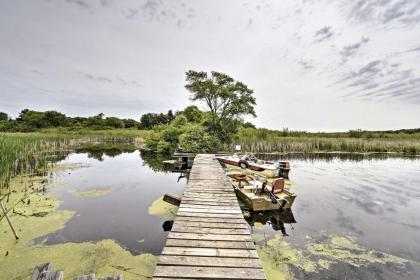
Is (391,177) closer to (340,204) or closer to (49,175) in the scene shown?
(340,204)

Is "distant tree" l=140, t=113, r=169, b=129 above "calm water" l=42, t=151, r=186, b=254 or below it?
above

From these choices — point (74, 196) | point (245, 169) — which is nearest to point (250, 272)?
point (74, 196)

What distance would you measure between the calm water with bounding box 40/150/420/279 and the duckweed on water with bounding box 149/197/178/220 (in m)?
0.25

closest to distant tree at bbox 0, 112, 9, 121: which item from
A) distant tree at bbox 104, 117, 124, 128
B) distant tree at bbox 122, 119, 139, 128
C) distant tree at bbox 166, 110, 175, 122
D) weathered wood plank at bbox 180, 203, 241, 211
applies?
distant tree at bbox 104, 117, 124, 128

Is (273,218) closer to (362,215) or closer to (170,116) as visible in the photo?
(362,215)

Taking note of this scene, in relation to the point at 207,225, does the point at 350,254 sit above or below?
below

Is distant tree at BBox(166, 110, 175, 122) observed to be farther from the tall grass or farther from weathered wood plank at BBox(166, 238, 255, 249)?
weathered wood plank at BBox(166, 238, 255, 249)

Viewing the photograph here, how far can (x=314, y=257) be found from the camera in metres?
5.27

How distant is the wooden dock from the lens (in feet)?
10.5

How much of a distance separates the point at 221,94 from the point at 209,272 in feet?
69.3

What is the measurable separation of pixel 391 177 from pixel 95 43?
70.7 ft

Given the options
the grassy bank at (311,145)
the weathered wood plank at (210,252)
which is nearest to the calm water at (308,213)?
the weathered wood plank at (210,252)

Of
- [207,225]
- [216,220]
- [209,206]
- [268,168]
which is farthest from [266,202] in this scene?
[268,168]

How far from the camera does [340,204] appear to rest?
30.3ft
